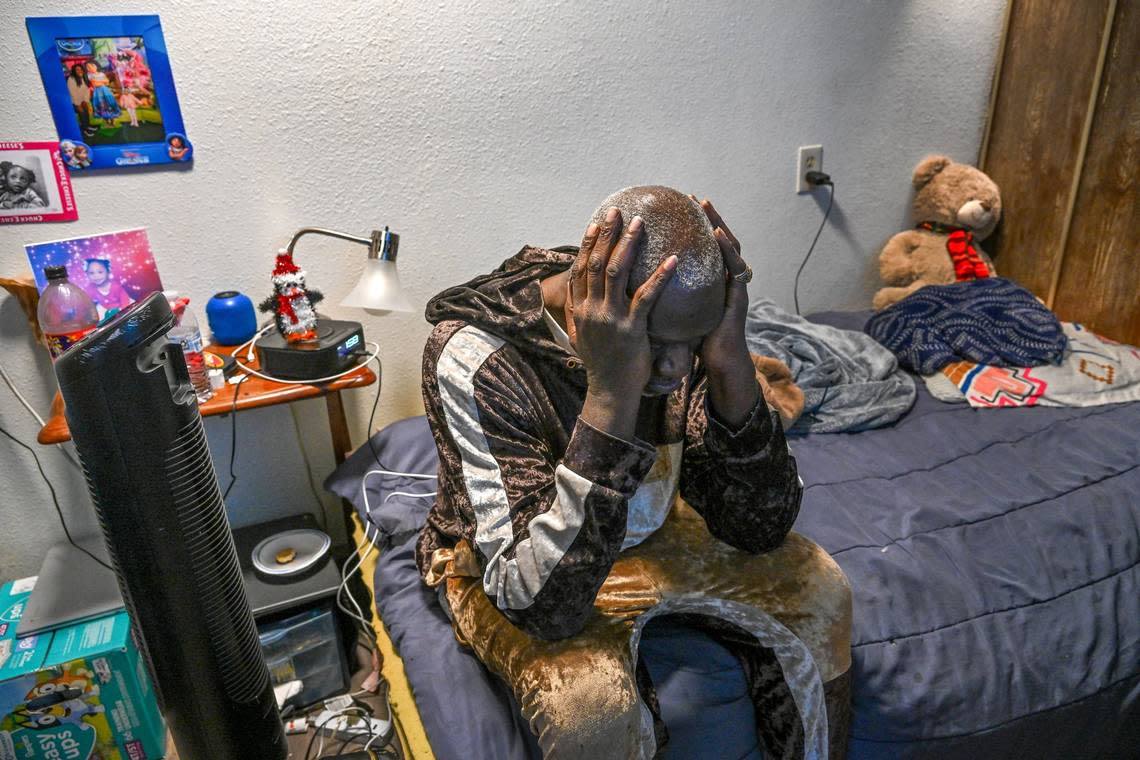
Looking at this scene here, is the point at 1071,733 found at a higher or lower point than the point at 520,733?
lower

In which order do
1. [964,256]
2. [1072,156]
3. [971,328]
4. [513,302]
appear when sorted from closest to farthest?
[513,302] → [971,328] → [1072,156] → [964,256]

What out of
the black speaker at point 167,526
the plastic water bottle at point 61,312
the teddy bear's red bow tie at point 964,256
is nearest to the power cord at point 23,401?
the plastic water bottle at point 61,312

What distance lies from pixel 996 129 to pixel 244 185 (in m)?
2.31

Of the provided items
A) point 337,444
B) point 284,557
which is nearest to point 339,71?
point 337,444

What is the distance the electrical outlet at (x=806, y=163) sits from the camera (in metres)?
2.19

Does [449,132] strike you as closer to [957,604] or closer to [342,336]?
[342,336]

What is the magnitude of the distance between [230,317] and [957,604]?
1549mm

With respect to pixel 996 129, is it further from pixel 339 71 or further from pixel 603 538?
pixel 603 538

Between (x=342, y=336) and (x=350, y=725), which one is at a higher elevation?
(x=342, y=336)

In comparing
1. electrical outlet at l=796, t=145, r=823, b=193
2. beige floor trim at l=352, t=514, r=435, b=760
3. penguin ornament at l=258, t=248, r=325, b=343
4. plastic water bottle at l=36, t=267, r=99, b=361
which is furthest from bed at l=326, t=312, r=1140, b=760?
electrical outlet at l=796, t=145, r=823, b=193

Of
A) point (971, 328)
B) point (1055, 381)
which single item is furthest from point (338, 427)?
point (1055, 381)

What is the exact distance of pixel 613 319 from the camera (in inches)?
33.5

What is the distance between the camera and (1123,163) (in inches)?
79.9

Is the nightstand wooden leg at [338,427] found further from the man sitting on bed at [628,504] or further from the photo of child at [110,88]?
the photo of child at [110,88]
